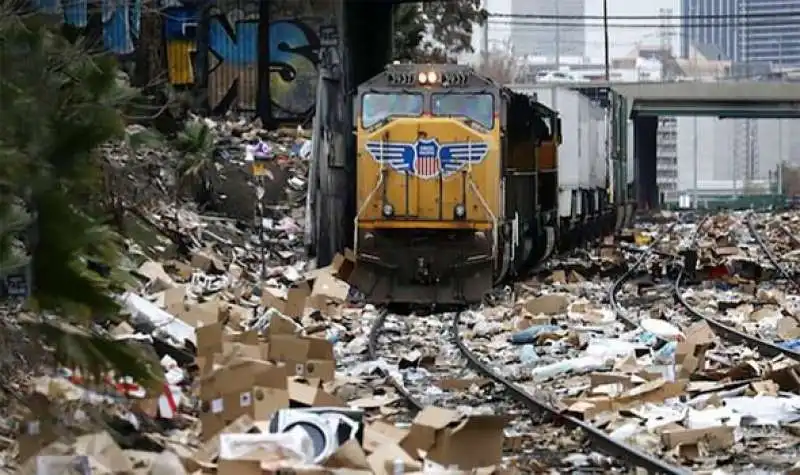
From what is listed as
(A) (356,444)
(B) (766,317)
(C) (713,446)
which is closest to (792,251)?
(B) (766,317)

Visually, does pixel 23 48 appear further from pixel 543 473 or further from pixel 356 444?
pixel 543 473

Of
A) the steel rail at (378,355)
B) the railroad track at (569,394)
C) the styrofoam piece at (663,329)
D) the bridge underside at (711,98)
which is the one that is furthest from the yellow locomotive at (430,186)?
the bridge underside at (711,98)

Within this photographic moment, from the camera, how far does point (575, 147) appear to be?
2812 centimetres

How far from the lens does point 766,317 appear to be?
60.9ft

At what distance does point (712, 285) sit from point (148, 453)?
17.9m

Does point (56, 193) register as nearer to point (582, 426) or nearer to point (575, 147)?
point (582, 426)

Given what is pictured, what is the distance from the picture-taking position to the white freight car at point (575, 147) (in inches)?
1096

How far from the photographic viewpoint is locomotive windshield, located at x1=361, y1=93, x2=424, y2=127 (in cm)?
1938

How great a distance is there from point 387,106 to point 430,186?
125 centimetres

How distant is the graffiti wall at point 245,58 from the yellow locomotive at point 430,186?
1381cm

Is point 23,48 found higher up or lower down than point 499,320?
higher up

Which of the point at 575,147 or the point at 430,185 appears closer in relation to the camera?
the point at 430,185

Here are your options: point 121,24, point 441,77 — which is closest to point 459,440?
point 441,77

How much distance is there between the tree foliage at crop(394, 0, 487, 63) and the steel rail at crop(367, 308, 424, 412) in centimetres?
2504
